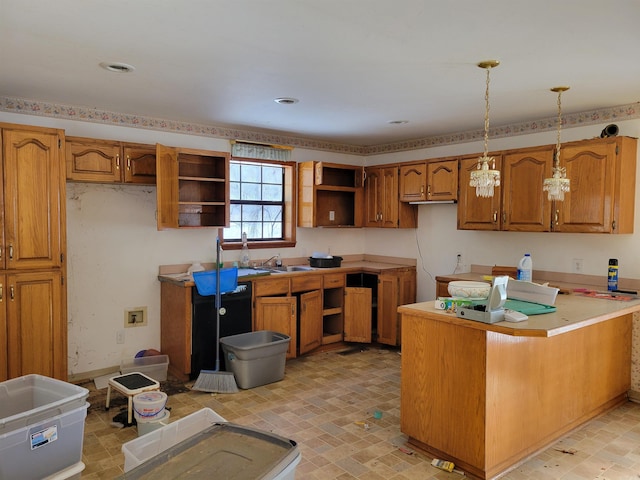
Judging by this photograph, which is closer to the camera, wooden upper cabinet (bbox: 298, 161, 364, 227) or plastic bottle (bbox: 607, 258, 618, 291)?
plastic bottle (bbox: 607, 258, 618, 291)

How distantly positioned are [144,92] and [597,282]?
4116 millimetres

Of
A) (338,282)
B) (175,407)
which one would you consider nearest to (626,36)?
(338,282)

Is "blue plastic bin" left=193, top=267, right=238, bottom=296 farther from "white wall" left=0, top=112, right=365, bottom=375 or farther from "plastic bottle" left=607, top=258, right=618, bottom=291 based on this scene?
"plastic bottle" left=607, top=258, right=618, bottom=291

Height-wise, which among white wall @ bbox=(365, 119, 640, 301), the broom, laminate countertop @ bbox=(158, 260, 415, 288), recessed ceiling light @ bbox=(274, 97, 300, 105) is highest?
recessed ceiling light @ bbox=(274, 97, 300, 105)

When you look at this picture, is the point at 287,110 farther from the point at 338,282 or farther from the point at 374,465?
the point at 374,465

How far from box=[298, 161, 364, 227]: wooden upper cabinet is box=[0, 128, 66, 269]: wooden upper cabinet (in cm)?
261

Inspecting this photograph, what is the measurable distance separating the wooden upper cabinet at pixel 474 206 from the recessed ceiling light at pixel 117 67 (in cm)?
319

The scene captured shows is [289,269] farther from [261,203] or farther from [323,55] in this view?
[323,55]

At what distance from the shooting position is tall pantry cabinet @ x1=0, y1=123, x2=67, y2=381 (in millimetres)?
3264

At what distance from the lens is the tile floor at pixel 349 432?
2727 millimetres

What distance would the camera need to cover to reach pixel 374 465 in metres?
2.78

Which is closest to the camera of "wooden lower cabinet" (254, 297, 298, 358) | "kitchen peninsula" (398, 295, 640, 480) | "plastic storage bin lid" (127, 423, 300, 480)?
"plastic storage bin lid" (127, 423, 300, 480)

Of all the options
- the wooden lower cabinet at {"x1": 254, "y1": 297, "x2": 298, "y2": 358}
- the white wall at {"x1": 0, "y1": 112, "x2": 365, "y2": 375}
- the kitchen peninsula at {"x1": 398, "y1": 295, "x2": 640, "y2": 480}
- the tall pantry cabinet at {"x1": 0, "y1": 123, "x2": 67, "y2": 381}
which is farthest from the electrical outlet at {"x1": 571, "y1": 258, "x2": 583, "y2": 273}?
the tall pantry cabinet at {"x1": 0, "y1": 123, "x2": 67, "y2": 381}

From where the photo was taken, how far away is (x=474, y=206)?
4535 mm
